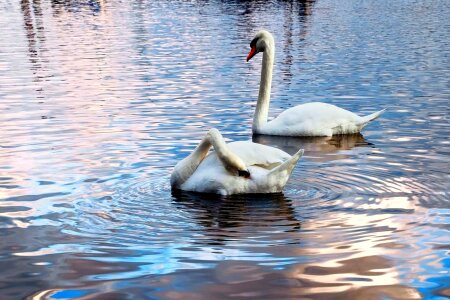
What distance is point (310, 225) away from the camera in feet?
22.6

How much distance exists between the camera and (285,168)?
7.68 m

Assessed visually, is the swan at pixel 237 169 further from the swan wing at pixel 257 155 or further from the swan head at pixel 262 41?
the swan head at pixel 262 41

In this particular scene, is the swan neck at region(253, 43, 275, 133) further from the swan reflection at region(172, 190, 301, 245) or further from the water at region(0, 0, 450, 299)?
the swan reflection at region(172, 190, 301, 245)

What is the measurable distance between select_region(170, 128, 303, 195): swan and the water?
0.46ft

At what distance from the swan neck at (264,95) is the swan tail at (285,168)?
4.24 m

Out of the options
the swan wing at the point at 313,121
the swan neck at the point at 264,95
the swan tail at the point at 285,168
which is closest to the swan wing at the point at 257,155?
the swan tail at the point at 285,168

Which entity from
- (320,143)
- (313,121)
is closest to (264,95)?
A: (313,121)

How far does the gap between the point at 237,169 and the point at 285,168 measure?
488 millimetres

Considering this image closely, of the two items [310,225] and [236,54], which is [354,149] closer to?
[310,225]

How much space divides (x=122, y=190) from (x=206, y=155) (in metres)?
0.98

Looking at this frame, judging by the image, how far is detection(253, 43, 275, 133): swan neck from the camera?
39.8 ft

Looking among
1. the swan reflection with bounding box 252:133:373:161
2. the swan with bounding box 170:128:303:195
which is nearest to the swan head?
the swan reflection with bounding box 252:133:373:161

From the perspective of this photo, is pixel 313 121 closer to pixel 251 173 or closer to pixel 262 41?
pixel 262 41

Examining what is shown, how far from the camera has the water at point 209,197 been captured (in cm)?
564
